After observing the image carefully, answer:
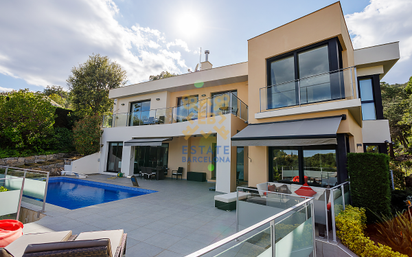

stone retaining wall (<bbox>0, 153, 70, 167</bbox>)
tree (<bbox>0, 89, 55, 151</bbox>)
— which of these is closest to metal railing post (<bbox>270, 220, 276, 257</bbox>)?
stone retaining wall (<bbox>0, 153, 70, 167</bbox>)

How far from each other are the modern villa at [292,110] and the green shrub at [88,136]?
488 centimetres

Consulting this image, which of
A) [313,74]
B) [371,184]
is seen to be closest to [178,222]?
[371,184]

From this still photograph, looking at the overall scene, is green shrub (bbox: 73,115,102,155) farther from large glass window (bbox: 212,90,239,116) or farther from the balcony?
large glass window (bbox: 212,90,239,116)

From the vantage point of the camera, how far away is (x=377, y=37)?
12023 mm

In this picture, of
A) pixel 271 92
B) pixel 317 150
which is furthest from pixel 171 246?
pixel 271 92

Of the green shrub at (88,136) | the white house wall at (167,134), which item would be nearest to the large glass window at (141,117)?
the white house wall at (167,134)

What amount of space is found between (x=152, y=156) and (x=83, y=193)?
21.7 feet

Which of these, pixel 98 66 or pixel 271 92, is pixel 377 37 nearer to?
pixel 271 92

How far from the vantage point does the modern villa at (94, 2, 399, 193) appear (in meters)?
7.82

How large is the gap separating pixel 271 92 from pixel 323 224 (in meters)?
6.40

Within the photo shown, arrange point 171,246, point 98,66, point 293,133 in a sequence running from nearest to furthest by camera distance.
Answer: point 171,246 → point 293,133 → point 98,66

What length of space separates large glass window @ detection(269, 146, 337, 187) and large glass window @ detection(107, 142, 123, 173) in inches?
543

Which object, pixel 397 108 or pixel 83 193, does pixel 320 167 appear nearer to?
pixel 83 193

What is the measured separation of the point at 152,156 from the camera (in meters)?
17.5
